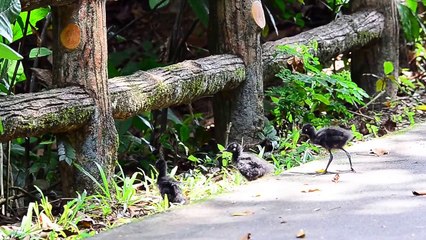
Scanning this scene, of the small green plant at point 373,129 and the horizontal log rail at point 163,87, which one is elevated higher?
the horizontal log rail at point 163,87

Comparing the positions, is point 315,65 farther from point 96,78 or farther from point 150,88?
point 96,78

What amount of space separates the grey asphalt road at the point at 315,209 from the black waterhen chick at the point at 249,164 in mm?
128

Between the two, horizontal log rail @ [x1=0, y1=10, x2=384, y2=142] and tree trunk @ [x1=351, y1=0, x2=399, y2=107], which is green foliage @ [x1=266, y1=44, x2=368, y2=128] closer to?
horizontal log rail @ [x1=0, y1=10, x2=384, y2=142]

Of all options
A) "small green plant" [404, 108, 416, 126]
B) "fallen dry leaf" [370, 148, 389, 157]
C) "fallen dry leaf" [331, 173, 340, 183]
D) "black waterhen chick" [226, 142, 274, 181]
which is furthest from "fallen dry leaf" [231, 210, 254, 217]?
"small green plant" [404, 108, 416, 126]

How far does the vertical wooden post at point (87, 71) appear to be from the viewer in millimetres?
4539

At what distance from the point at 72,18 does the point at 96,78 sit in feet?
1.08

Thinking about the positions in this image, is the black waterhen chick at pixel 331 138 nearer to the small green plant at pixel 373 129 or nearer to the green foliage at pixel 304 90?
the green foliage at pixel 304 90

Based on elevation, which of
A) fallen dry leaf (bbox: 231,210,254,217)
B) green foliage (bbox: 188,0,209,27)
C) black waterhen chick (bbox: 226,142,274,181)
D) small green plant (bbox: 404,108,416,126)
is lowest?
fallen dry leaf (bbox: 231,210,254,217)

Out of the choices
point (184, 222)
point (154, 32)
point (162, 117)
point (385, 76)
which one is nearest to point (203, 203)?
point (184, 222)

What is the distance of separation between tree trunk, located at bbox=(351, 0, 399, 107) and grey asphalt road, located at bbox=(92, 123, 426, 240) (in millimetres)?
2105

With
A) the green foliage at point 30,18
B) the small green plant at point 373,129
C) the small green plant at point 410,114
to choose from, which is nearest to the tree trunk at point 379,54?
the small green plant at point 410,114

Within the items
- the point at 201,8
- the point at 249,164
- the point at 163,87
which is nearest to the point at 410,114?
the point at 201,8

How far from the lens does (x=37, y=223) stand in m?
4.16

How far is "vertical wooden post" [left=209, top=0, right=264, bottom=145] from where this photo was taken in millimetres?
5824
